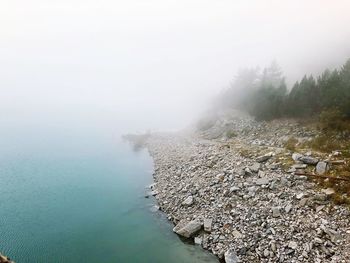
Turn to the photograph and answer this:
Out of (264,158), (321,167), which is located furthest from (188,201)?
(321,167)

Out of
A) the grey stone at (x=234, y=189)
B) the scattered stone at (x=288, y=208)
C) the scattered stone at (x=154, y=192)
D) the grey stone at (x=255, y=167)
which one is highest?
the grey stone at (x=255, y=167)

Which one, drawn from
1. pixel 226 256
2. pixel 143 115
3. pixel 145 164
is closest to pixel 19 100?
pixel 143 115

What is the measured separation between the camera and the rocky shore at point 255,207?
25.6 metres

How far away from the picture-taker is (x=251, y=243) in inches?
1075

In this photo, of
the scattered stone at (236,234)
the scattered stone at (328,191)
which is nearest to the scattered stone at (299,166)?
the scattered stone at (328,191)

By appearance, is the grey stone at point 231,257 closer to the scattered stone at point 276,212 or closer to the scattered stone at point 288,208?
the scattered stone at point 276,212

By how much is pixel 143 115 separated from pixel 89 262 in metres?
112

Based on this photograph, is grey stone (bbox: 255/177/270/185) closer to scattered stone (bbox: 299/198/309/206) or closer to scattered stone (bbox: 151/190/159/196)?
scattered stone (bbox: 299/198/309/206)

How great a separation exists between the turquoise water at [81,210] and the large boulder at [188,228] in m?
0.82

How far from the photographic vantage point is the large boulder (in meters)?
31.2

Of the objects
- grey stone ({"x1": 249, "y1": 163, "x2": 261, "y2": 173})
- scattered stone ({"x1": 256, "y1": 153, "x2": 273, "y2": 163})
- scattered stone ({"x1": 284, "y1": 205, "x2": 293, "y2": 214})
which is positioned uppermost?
scattered stone ({"x1": 256, "y1": 153, "x2": 273, "y2": 163})

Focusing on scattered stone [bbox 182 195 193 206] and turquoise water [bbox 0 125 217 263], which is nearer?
turquoise water [bbox 0 125 217 263]

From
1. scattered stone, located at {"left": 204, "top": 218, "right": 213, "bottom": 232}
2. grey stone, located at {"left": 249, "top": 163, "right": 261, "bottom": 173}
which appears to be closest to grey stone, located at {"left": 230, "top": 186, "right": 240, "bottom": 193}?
grey stone, located at {"left": 249, "top": 163, "right": 261, "bottom": 173}

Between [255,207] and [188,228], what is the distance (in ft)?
23.1
